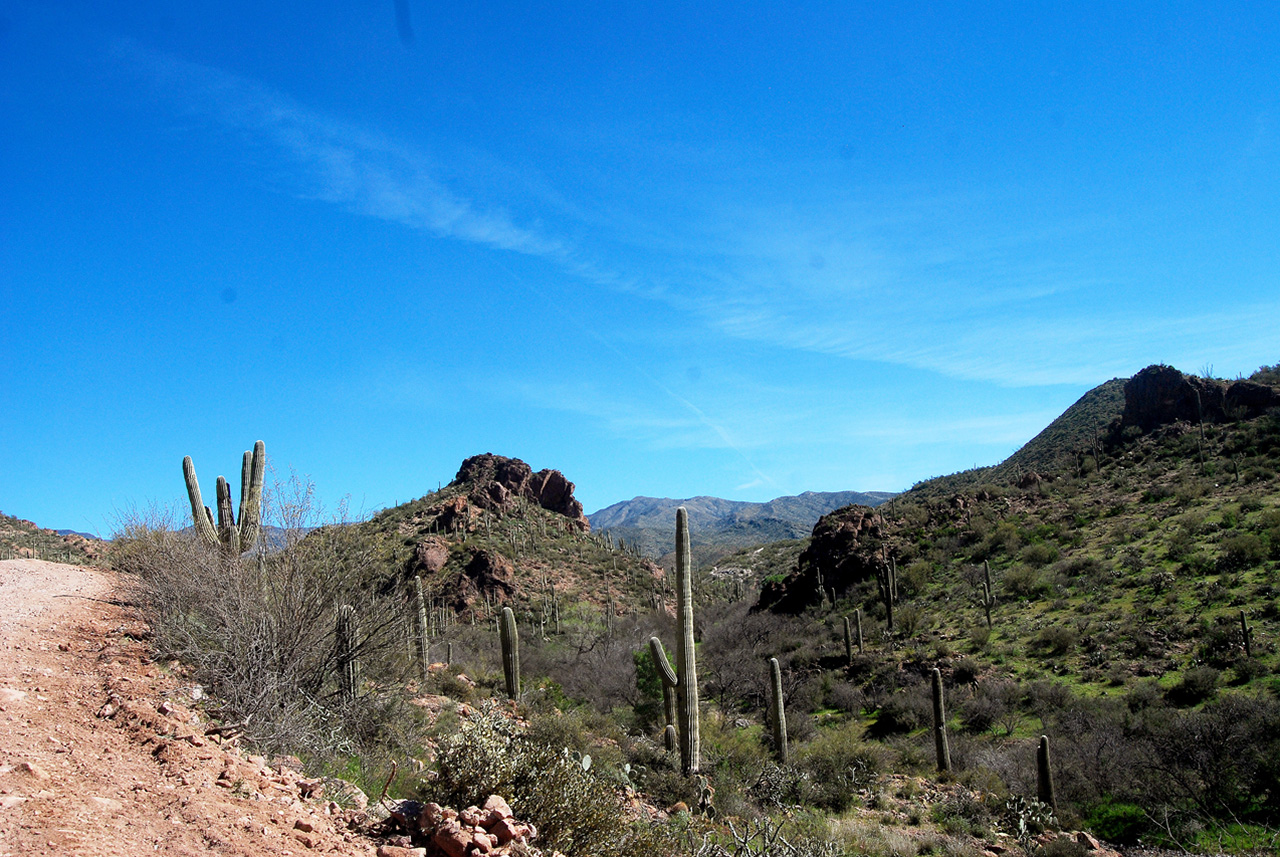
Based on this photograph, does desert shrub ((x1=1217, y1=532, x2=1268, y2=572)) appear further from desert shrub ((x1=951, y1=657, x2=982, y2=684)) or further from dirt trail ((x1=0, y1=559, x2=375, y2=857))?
dirt trail ((x1=0, y1=559, x2=375, y2=857))

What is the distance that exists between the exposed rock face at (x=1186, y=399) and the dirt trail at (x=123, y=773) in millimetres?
43634

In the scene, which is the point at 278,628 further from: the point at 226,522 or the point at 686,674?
the point at 686,674

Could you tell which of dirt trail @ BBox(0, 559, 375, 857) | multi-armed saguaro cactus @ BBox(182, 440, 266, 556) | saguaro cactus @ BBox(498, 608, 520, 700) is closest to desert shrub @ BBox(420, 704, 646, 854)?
dirt trail @ BBox(0, 559, 375, 857)

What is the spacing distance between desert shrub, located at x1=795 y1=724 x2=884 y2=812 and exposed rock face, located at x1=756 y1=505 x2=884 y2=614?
17.4m

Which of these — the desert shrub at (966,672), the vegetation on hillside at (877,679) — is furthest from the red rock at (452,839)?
the desert shrub at (966,672)

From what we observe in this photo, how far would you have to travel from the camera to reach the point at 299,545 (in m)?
9.70

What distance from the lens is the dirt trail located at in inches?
163

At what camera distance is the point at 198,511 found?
1320cm

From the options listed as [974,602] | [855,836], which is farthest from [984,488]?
[855,836]

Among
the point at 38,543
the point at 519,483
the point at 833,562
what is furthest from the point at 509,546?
the point at 38,543

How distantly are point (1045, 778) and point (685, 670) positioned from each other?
7.32 metres

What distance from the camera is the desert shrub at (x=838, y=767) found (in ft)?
46.0

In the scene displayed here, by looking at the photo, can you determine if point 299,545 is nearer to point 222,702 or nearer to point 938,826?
point 222,702

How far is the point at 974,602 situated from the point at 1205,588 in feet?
25.0
